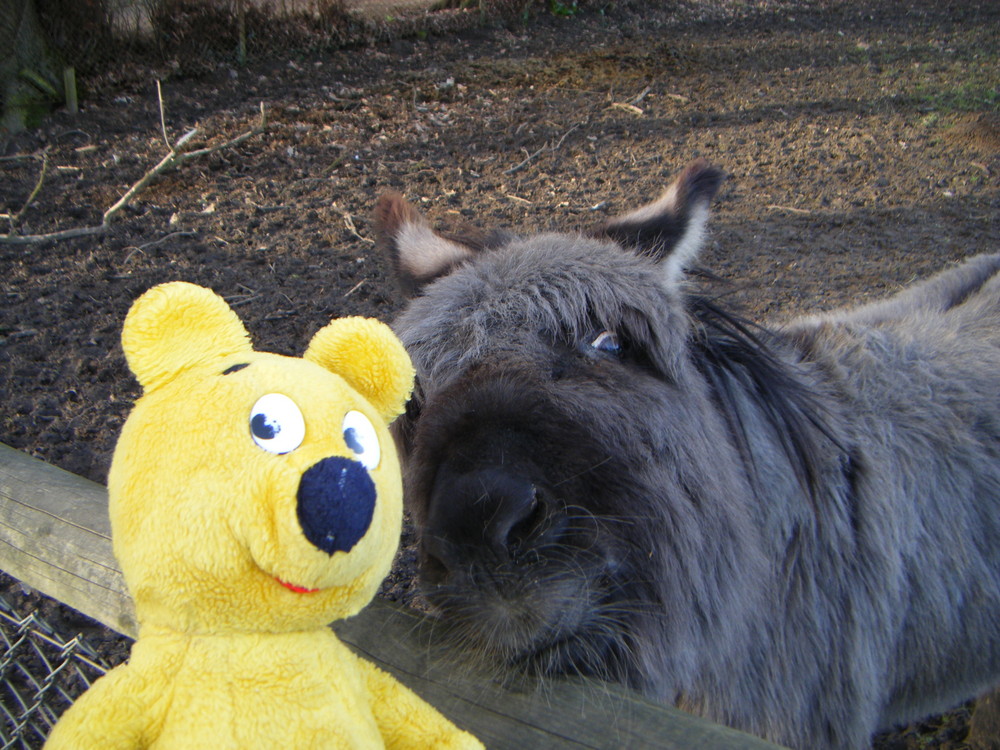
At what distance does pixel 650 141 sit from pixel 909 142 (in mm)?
2636

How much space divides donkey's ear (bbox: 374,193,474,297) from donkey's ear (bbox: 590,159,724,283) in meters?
0.52

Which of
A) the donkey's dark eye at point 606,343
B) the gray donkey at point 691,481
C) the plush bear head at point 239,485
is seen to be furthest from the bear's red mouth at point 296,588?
A: the donkey's dark eye at point 606,343

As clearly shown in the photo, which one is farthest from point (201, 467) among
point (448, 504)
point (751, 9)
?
point (751, 9)

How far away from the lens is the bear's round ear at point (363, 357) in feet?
4.16

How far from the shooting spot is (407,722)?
1.22 m

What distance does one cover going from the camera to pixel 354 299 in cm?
508

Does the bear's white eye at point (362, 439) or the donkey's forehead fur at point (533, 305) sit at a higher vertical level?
the bear's white eye at point (362, 439)

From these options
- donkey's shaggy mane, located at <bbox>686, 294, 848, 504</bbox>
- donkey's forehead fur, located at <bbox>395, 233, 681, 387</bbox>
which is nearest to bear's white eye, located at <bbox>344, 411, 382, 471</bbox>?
donkey's forehead fur, located at <bbox>395, 233, 681, 387</bbox>

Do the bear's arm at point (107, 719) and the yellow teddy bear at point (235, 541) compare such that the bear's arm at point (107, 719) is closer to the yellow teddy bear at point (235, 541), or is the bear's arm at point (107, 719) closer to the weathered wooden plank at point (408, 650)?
the yellow teddy bear at point (235, 541)

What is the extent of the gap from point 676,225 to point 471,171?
479cm

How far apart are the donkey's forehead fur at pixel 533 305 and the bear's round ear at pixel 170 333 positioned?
0.88 meters

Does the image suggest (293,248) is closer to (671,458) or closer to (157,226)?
(157,226)

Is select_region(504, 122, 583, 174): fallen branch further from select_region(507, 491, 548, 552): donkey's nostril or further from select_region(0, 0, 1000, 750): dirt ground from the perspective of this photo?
select_region(507, 491, 548, 552): donkey's nostril

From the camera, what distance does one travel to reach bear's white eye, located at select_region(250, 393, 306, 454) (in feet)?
3.49
